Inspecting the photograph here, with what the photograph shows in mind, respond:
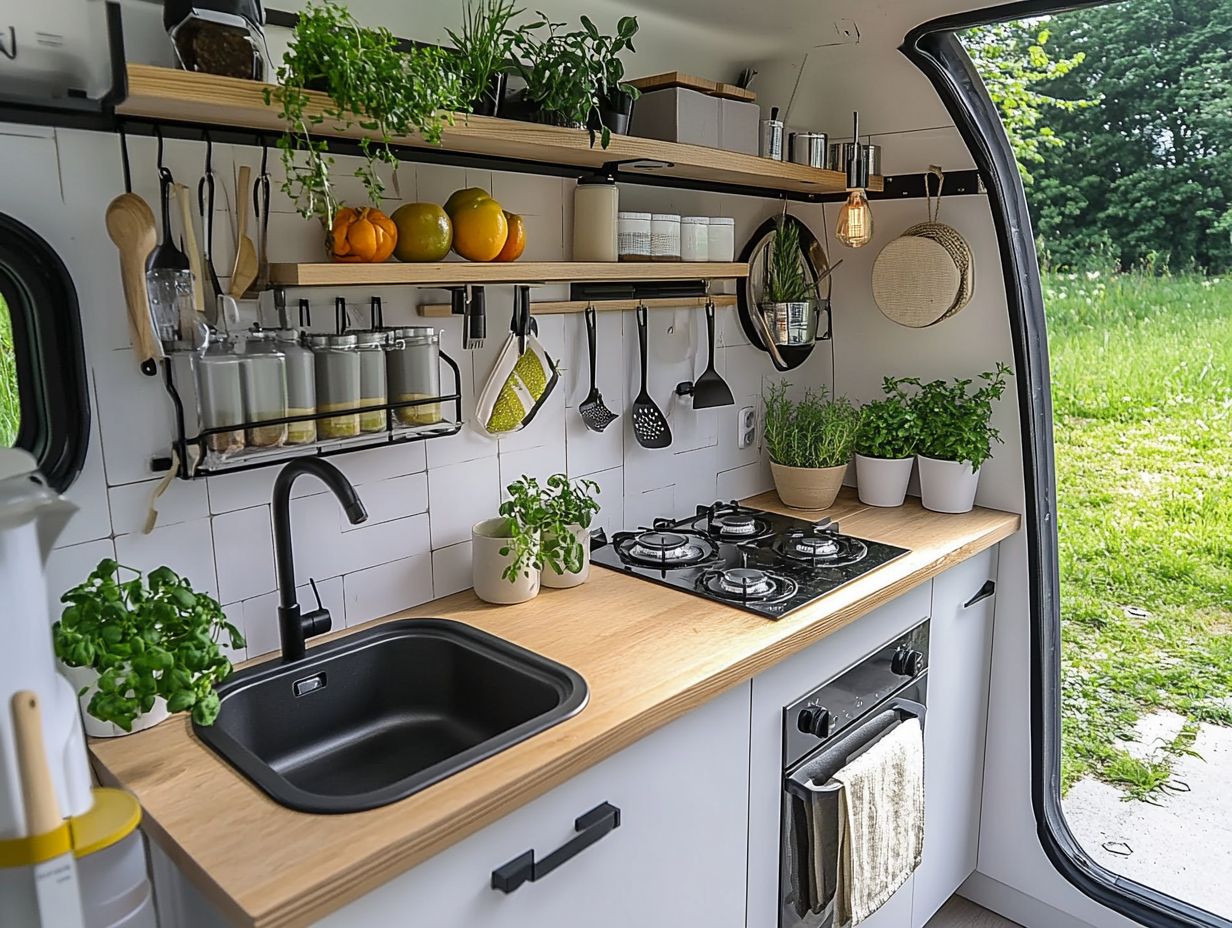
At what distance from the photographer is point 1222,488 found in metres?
2.25

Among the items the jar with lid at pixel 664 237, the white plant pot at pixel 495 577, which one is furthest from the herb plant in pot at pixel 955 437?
the white plant pot at pixel 495 577

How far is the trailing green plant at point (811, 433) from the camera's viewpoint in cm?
245

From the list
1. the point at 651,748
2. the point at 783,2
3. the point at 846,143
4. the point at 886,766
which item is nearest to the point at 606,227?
the point at 783,2

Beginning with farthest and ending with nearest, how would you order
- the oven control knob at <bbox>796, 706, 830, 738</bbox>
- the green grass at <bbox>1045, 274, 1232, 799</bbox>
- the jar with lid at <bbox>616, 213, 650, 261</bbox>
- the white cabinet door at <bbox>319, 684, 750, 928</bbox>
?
the green grass at <bbox>1045, 274, 1232, 799</bbox>, the jar with lid at <bbox>616, 213, 650, 261</bbox>, the oven control knob at <bbox>796, 706, 830, 738</bbox>, the white cabinet door at <bbox>319, 684, 750, 928</bbox>

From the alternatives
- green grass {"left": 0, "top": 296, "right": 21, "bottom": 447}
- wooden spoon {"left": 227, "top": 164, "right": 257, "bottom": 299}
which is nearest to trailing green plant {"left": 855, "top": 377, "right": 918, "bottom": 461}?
wooden spoon {"left": 227, "top": 164, "right": 257, "bottom": 299}

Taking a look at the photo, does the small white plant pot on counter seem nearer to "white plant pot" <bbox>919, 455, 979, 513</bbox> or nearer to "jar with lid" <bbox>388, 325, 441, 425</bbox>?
"white plant pot" <bbox>919, 455, 979, 513</bbox>

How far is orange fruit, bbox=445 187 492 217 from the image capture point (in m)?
1.71

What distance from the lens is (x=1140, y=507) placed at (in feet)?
7.77

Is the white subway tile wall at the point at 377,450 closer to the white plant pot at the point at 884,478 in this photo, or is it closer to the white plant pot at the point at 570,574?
the white plant pot at the point at 570,574

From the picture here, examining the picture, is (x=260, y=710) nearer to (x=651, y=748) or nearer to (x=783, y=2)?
(x=651, y=748)

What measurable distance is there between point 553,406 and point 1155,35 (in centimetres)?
154

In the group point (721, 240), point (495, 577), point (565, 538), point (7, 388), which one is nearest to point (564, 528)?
point (565, 538)

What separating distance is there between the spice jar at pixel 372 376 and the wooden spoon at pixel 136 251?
1.02 feet

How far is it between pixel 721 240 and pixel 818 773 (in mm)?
1182
